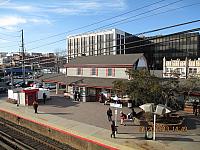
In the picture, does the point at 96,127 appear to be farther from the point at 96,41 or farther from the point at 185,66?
the point at 96,41

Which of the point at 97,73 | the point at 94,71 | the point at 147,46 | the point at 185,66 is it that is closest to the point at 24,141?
the point at 97,73

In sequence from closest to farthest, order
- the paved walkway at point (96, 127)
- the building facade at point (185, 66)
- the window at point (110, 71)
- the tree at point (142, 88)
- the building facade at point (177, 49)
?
the paved walkway at point (96, 127)
the tree at point (142, 88)
the window at point (110, 71)
the building facade at point (185, 66)
the building facade at point (177, 49)

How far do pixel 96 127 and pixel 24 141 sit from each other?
6474 mm

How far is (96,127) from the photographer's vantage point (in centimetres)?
2105

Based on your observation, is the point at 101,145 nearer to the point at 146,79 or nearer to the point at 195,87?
the point at 146,79

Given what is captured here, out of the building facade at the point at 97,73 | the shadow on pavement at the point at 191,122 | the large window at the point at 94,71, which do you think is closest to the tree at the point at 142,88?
the shadow on pavement at the point at 191,122

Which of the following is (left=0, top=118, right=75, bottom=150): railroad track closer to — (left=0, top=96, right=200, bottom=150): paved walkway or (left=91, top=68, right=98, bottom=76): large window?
(left=0, top=96, right=200, bottom=150): paved walkway

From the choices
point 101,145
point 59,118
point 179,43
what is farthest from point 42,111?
point 179,43

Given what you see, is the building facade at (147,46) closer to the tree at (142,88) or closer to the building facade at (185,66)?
the building facade at (185,66)

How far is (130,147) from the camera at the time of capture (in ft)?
53.4

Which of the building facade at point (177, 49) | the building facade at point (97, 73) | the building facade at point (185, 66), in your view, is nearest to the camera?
the building facade at point (97, 73)

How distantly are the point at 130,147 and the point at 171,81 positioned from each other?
1055 centimetres

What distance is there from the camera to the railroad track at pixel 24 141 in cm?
2007

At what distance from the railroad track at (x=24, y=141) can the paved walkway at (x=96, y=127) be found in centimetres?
132
